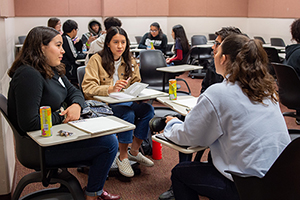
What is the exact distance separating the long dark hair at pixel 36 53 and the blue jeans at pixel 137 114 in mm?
940

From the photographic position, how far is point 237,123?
5.29ft

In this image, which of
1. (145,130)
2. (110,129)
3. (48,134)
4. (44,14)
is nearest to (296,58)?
(145,130)

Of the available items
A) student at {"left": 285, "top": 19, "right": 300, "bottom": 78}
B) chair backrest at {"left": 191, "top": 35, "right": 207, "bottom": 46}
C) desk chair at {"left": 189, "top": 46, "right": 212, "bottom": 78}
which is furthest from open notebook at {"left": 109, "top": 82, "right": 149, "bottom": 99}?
chair backrest at {"left": 191, "top": 35, "right": 207, "bottom": 46}

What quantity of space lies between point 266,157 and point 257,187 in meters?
0.19

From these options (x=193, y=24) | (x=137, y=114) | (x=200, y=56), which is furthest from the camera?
(x=193, y=24)

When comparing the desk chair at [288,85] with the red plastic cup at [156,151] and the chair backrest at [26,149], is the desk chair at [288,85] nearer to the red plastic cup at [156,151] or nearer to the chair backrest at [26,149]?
the red plastic cup at [156,151]

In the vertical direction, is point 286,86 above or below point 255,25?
below

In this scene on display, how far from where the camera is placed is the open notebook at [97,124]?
1.98 meters

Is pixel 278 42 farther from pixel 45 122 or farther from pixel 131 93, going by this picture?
pixel 45 122

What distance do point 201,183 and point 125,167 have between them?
1320 millimetres

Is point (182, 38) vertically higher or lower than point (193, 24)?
lower

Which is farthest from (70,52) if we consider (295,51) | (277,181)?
(277,181)

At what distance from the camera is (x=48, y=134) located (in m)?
1.89

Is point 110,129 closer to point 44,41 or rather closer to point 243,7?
point 44,41
